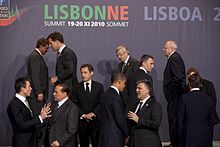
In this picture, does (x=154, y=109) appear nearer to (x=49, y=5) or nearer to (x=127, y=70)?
(x=127, y=70)

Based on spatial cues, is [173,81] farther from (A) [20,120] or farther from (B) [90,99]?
(A) [20,120]

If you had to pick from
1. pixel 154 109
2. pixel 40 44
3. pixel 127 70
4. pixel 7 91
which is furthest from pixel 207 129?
pixel 7 91

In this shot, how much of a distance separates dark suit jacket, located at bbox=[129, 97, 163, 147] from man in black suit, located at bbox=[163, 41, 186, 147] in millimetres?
1780

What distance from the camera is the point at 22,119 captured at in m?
5.79

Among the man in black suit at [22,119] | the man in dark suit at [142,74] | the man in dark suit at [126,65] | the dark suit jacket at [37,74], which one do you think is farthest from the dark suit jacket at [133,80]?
the man in black suit at [22,119]

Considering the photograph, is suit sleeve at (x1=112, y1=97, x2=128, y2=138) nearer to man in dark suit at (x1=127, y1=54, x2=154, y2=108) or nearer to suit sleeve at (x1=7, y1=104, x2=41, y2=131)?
suit sleeve at (x1=7, y1=104, x2=41, y2=131)

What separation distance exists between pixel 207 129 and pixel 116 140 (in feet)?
3.59

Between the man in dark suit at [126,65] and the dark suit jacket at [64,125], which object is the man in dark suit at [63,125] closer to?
the dark suit jacket at [64,125]

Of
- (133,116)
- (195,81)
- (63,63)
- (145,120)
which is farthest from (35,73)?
(195,81)

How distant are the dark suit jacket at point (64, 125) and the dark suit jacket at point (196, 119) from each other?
1.28 m

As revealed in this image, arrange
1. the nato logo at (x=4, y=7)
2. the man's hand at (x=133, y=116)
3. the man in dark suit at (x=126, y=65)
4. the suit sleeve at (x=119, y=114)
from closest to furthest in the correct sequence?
the man's hand at (x=133, y=116)
the suit sleeve at (x=119, y=114)
the man in dark suit at (x=126, y=65)
the nato logo at (x=4, y=7)

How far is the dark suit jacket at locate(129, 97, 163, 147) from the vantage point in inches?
223

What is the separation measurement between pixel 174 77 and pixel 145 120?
1976mm

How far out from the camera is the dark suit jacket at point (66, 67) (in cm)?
712
